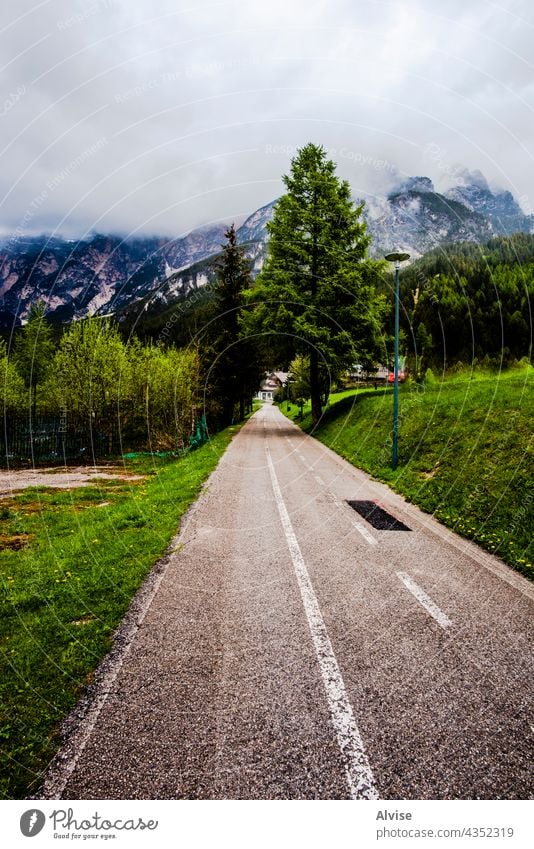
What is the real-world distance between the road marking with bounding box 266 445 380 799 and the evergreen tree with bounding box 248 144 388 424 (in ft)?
80.5

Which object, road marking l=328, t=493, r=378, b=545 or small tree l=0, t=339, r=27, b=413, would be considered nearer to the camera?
road marking l=328, t=493, r=378, b=545

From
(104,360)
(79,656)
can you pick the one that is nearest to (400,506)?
(79,656)

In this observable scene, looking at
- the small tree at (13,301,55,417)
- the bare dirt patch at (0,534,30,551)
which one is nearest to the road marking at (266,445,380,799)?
the bare dirt patch at (0,534,30,551)

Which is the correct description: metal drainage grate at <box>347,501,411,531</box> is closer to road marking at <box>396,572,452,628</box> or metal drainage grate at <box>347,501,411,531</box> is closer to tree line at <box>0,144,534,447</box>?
road marking at <box>396,572,452,628</box>

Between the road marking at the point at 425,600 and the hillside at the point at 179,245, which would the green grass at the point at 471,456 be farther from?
the hillside at the point at 179,245

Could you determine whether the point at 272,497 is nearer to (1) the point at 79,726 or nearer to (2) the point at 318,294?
(1) the point at 79,726

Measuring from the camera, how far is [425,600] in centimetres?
595

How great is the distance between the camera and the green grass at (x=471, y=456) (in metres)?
8.93

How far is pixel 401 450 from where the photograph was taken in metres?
17.0

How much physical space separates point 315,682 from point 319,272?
29.8m

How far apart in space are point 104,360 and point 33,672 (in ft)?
74.8

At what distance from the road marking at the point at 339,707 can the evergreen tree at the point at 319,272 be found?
80.5ft

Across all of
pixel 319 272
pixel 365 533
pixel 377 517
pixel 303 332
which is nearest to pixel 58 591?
pixel 365 533

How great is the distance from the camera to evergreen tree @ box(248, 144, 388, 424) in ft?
96.8
